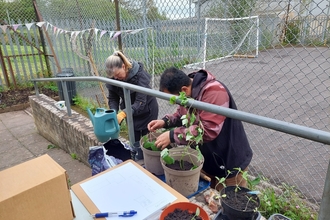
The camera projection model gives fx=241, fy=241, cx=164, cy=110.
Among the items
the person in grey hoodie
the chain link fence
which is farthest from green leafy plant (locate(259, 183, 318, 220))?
the person in grey hoodie

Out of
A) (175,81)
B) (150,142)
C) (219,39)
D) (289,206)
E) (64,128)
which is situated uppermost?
(175,81)

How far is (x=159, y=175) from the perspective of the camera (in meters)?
1.58

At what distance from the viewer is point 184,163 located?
144 cm

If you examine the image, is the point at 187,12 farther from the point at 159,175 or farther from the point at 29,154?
the point at 29,154

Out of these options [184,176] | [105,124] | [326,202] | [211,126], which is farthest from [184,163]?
[105,124]

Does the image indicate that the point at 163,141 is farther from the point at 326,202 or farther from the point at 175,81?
the point at 326,202

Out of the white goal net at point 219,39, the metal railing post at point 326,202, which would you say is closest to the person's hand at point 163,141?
the metal railing post at point 326,202

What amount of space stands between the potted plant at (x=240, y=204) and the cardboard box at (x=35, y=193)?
71 centimetres

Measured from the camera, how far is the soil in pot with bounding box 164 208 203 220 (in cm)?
103

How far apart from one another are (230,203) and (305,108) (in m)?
5.17

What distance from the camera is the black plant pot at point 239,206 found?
1.03 m

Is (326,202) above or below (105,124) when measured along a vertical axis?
above

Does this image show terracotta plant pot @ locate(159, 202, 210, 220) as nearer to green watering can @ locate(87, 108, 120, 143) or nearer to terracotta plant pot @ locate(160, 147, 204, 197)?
terracotta plant pot @ locate(160, 147, 204, 197)

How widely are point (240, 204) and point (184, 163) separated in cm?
43
